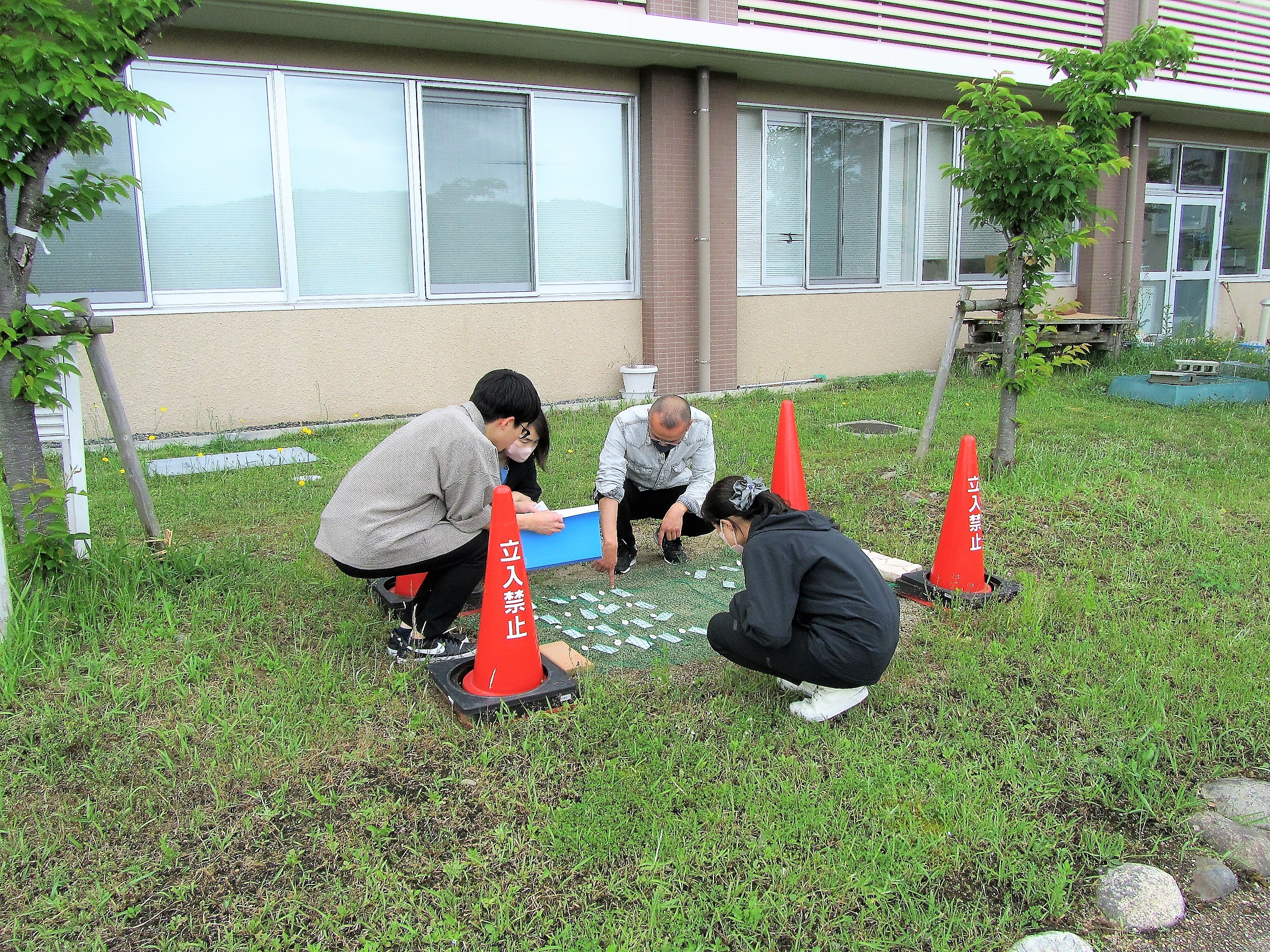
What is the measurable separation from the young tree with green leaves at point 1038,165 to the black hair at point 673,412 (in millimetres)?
3078

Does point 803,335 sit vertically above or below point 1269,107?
below

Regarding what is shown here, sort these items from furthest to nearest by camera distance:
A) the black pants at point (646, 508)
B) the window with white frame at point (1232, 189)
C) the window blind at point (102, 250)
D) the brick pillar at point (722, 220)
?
the window with white frame at point (1232, 189) < the brick pillar at point (722, 220) < the window blind at point (102, 250) < the black pants at point (646, 508)

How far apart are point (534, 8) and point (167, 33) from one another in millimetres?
3173

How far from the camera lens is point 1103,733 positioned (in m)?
3.31

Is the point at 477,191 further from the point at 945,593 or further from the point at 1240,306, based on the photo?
the point at 1240,306

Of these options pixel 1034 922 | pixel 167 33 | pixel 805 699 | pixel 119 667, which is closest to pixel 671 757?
pixel 805 699

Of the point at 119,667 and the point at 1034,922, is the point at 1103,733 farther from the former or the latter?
the point at 119,667

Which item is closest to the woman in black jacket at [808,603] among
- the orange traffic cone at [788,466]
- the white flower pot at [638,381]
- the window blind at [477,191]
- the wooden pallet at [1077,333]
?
the orange traffic cone at [788,466]

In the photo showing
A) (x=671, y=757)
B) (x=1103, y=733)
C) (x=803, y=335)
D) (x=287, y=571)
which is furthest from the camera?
(x=803, y=335)

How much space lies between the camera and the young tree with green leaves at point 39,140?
12.2ft

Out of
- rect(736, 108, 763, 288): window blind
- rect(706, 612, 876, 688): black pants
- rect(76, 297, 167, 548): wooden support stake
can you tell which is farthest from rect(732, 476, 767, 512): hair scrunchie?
rect(736, 108, 763, 288): window blind

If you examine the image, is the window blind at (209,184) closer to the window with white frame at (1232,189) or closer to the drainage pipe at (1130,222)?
the drainage pipe at (1130,222)

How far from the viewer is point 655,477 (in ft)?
17.2

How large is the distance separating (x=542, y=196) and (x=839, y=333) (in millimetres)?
4268
